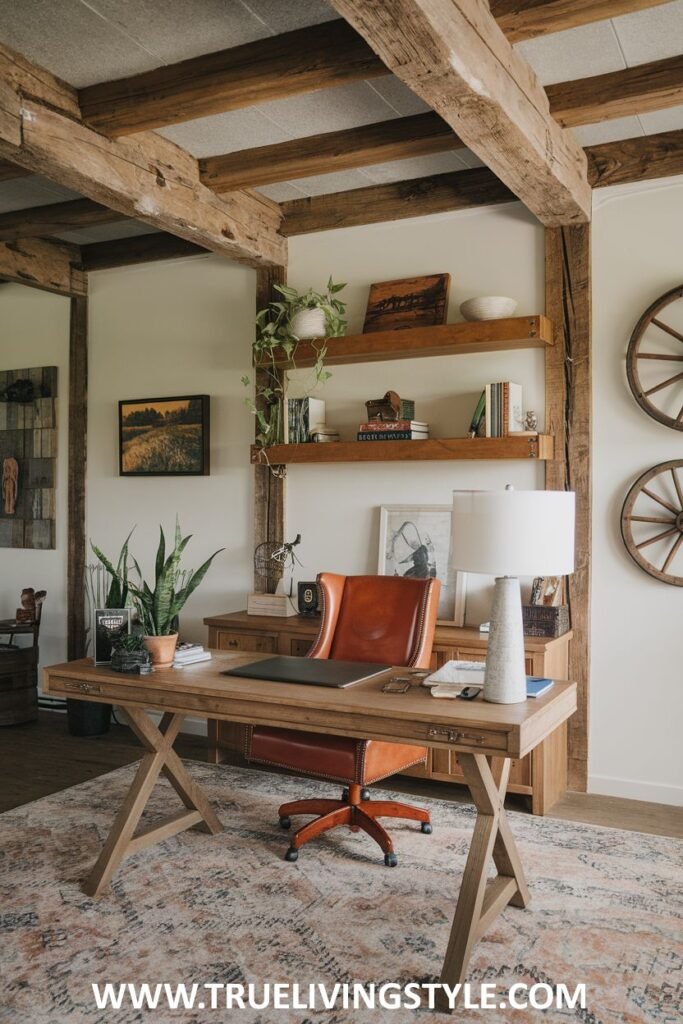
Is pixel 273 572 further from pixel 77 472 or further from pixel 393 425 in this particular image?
pixel 77 472

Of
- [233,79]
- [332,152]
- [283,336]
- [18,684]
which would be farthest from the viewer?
[18,684]

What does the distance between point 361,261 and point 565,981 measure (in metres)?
3.44

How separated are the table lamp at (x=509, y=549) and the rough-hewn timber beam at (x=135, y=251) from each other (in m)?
3.11

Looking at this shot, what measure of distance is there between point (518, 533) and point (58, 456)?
13.1 feet

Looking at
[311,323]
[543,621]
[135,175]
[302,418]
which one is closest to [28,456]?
[302,418]

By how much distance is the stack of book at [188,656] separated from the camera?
318 centimetres

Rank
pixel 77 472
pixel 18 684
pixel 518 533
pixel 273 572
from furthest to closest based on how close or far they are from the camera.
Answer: pixel 77 472, pixel 18 684, pixel 273 572, pixel 518 533

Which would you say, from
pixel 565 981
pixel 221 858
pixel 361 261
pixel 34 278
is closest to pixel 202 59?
pixel 361 261

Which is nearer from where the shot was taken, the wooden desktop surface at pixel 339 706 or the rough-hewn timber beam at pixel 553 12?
the wooden desktop surface at pixel 339 706

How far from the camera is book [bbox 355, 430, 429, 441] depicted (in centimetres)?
425

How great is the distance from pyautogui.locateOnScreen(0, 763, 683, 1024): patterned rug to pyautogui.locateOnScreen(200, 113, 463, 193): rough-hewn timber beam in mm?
2837

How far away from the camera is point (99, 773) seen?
4.29 meters

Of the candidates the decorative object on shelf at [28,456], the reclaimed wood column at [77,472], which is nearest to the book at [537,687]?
the reclaimed wood column at [77,472]

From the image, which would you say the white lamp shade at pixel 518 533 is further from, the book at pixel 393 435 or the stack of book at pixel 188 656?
the book at pixel 393 435
